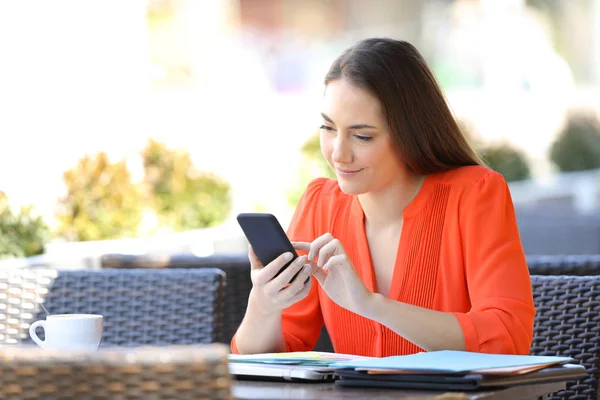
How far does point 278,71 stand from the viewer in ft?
59.6

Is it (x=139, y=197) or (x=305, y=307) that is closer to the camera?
(x=305, y=307)

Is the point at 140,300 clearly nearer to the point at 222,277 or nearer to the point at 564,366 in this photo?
the point at 222,277

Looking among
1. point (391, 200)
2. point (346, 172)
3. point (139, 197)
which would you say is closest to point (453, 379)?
point (346, 172)

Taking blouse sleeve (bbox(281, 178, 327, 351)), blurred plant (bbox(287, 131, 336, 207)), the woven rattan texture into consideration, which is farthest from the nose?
blurred plant (bbox(287, 131, 336, 207))

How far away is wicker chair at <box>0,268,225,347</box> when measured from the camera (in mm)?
2455

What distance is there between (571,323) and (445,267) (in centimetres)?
37

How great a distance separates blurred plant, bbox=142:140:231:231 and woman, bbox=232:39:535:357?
341 cm

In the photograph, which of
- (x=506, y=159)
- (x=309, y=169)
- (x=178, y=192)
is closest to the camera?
(x=178, y=192)

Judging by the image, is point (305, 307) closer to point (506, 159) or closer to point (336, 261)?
point (336, 261)

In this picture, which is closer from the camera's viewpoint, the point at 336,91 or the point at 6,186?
the point at 336,91

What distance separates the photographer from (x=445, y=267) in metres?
2.15

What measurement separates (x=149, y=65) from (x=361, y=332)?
4528 millimetres

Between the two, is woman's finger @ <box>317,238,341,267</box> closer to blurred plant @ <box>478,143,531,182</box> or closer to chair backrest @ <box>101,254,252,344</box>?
chair backrest @ <box>101,254,252,344</box>

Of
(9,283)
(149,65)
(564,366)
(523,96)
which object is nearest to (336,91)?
(564,366)
